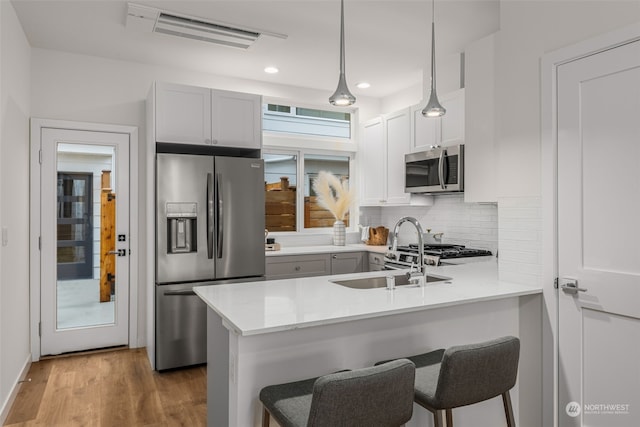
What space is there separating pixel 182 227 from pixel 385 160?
238 cm

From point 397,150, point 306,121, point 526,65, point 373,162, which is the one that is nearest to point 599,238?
point 526,65

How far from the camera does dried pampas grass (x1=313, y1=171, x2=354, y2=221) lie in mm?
5062

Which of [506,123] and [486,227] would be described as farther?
[486,227]

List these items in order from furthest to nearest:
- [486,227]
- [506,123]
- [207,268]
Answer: [486,227] → [207,268] → [506,123]

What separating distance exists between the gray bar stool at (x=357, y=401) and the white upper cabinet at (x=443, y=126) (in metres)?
2.79

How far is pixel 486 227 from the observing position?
→ 13.4ft

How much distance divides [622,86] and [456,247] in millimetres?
2451

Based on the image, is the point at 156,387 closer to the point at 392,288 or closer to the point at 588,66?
the point at 392,288

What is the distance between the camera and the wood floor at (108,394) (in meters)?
2.72

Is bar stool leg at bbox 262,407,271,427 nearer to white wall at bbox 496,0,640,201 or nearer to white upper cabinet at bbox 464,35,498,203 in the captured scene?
white wall at bbox 496,0,640,201

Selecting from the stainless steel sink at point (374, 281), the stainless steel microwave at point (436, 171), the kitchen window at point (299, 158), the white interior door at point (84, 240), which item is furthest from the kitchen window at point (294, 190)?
the stainless steel sink at point (374, 281)

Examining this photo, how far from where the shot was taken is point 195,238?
3.65 metres

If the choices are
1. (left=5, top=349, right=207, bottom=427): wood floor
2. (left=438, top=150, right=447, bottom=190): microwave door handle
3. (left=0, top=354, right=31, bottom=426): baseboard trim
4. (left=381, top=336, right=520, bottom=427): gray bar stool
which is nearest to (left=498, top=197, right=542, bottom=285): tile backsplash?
(left=381, top=336, right=520, bottom=427): gray bar stool

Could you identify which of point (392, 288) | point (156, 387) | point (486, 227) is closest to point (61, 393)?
point (156, 387)
